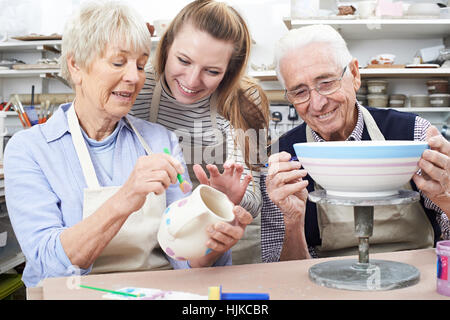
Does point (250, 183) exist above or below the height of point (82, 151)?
below

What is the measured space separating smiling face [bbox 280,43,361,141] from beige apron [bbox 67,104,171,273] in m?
0.60

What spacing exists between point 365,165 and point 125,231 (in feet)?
2.21

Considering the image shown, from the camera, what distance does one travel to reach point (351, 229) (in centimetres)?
156

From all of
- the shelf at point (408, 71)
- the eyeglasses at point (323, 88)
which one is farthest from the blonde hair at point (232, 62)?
the shelf at point (408, 71)

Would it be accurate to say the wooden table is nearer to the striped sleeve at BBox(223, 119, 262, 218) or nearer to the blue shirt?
the blue shirt

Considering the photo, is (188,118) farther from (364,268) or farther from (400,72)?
(400,72)

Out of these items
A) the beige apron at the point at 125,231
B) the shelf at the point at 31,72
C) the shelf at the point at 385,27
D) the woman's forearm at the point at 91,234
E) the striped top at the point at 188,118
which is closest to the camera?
the woman's forearm at the point at 91,234

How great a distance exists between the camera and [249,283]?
979 mm

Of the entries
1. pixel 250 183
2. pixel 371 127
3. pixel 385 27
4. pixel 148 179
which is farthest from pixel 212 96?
pixel 385 27

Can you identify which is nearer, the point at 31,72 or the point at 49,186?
the point at 49,186

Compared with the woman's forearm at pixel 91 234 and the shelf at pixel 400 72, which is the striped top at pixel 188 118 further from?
the shelf at pixel 400 72

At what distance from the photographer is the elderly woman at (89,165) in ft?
3.76

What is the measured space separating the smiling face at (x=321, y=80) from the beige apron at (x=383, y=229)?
11.0 inches

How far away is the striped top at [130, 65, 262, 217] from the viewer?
5.87ft
